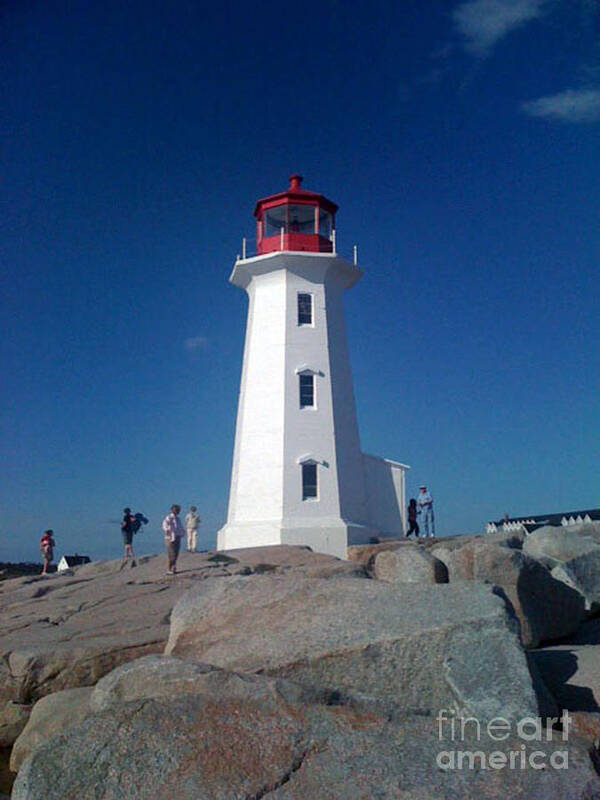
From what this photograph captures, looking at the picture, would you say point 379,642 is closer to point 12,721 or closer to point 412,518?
point 12,721

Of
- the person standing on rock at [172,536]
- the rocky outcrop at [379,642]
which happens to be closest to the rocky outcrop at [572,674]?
the rocky outcrop at [379,642]

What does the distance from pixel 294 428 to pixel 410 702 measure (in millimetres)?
16915

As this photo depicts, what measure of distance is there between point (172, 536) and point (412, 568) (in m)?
6.75

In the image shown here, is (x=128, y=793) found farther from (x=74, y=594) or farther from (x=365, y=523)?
(x=365, y=523)

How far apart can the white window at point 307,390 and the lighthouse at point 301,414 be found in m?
0.03

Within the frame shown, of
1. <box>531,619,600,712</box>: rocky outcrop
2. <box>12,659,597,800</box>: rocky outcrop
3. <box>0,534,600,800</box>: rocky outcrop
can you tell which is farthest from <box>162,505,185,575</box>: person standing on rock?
<box>12,659,597,800</box>: rocky outcrop

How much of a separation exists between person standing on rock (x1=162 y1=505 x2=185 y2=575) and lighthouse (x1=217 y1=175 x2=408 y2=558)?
5.93 metres

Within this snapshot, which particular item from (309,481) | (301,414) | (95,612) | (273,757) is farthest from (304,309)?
(273,757)

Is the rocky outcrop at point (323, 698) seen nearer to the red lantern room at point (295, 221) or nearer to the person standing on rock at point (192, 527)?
the person standing on rock at point (192, 527)

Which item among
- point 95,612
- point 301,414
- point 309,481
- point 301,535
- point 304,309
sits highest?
point 304,309

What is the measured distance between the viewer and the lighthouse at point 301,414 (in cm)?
2128

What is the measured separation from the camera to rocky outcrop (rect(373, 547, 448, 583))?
9.59m

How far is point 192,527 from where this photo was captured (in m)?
21.3

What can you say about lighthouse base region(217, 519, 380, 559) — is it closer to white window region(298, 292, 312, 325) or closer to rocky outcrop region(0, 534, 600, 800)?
white window region(298, 292, 312, 325)
